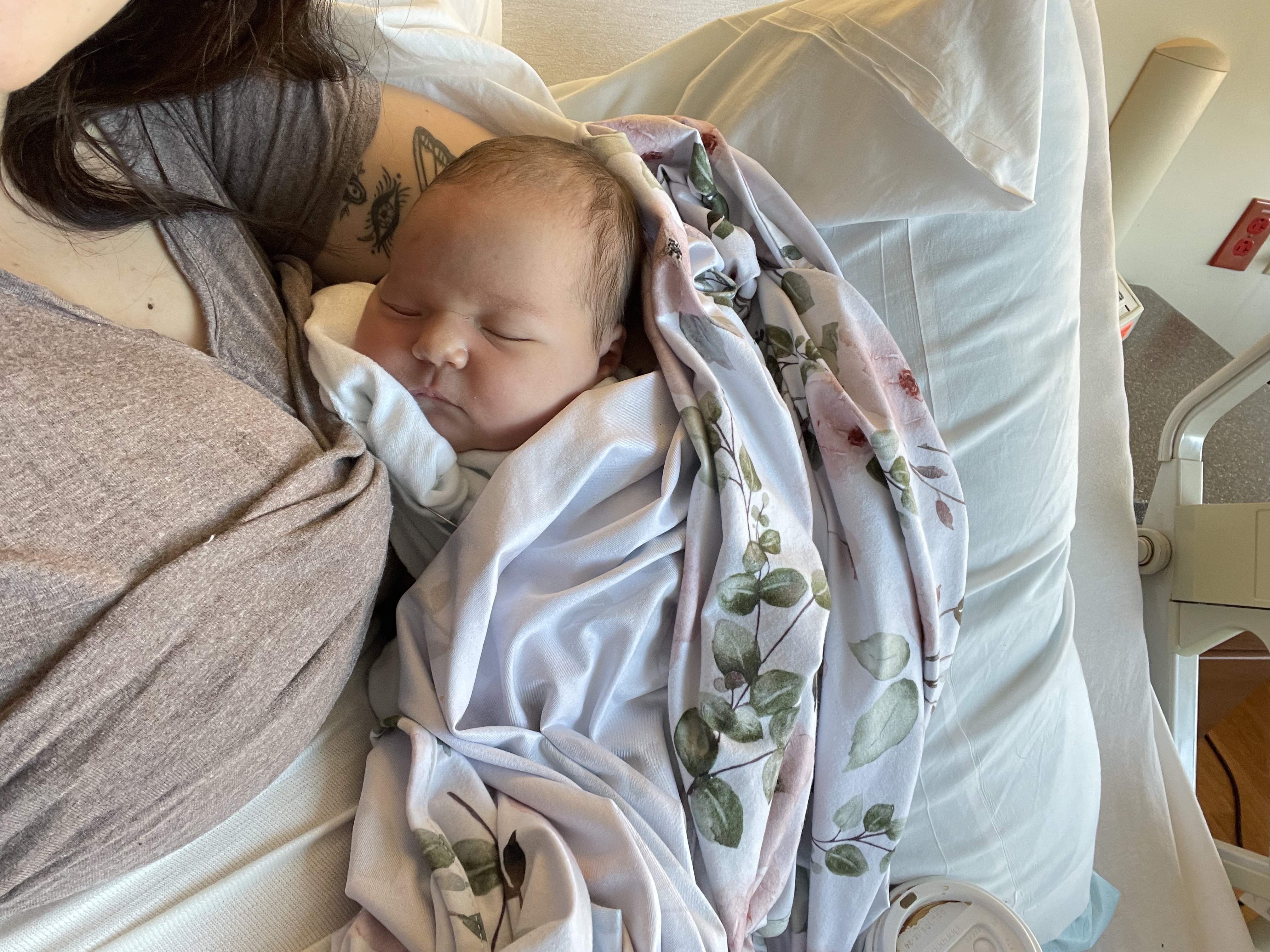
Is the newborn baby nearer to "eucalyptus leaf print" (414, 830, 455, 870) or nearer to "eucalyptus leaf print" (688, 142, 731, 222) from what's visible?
"eucalyptus leaf print" (688, 142, 731, 222)

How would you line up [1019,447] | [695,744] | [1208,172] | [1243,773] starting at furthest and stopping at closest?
[1208,172] < [1243,773] < [1019,447] < [695,744]

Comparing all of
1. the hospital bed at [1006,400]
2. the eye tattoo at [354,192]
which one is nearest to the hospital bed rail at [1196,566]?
the hospital bed at [1006,400]

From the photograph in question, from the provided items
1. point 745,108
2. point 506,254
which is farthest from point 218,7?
point 745,108

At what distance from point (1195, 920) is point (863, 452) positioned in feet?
2.53

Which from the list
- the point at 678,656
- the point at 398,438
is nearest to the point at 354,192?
the point at 398,438

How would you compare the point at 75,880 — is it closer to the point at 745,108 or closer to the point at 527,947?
the point at 527,947

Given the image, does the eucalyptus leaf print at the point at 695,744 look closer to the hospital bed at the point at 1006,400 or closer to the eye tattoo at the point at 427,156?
the hospital bed at the point at 1006,400

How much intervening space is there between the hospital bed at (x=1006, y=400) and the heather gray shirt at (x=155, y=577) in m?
0.19

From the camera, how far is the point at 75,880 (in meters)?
0.59

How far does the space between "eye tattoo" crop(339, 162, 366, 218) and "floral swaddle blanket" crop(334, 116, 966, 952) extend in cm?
27

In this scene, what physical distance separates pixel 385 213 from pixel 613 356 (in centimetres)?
31

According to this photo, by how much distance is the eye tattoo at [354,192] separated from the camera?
94 cm

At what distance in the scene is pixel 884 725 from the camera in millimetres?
850

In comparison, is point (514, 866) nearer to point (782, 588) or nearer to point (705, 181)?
point (782, 588)
